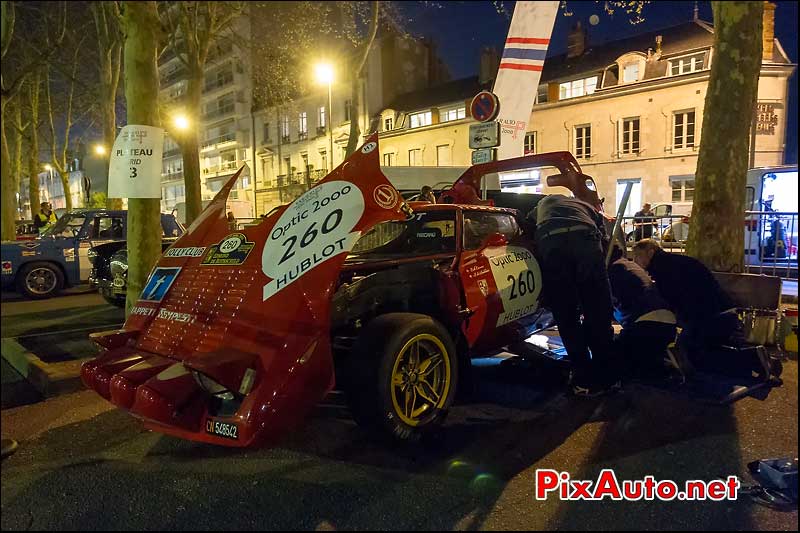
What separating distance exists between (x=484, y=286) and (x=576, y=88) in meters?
28.4

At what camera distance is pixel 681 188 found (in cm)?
2666

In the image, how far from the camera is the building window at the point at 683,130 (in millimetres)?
25578

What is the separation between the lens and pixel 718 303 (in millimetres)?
4605

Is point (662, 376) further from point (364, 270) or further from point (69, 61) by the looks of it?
point (69, 61)

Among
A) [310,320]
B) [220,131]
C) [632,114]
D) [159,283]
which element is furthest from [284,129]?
[310,320]

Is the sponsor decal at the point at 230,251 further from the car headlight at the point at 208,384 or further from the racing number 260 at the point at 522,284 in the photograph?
the racing number 260 at the point at 522,284

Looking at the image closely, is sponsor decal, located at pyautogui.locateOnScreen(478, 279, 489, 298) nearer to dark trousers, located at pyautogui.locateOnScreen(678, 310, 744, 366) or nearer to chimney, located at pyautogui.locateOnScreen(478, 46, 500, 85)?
dark trousers, located at pyautogui.locateOnScreen(678, 310, 744, 366)

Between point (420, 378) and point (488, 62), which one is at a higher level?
point (488, 62)

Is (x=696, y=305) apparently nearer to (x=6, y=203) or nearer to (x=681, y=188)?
(x=6, y=203)

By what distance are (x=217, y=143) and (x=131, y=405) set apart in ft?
177

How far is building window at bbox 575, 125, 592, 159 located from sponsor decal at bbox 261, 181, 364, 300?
28.1m

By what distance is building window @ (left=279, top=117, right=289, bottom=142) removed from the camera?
4412cm

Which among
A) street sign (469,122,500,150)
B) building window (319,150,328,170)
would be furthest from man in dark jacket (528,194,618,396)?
building window (319,150,328,170)

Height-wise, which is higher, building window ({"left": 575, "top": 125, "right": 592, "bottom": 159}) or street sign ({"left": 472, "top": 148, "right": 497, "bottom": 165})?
building window ({"left": 575, "top": 125, "right": 592, "bottom": 159})
